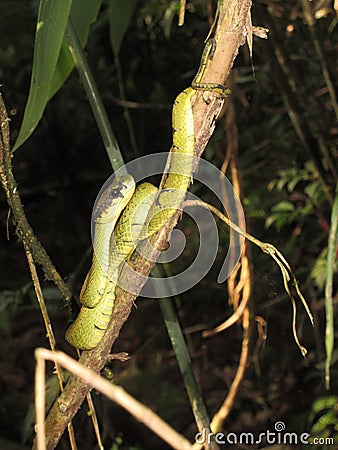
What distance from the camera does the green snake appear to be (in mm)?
562

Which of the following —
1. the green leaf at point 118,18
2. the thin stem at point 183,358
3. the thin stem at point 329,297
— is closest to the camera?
the thin stem at point 183,358

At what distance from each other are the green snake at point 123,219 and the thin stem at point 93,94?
3.3 inches

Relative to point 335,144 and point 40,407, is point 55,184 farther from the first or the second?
point 40,407

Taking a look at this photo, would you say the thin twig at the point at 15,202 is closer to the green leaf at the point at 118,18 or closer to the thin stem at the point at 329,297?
the thin stem at the point at 329,297

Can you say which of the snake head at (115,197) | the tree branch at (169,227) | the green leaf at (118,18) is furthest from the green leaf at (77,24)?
the tree branch at (169,227)

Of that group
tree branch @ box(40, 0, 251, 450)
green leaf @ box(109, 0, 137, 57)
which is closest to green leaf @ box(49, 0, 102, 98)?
green leaf @ box(109, 0, 137, 57)

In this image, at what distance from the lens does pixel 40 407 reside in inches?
12.9

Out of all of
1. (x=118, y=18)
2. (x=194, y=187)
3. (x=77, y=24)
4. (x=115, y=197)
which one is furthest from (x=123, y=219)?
(x=194, y=187)

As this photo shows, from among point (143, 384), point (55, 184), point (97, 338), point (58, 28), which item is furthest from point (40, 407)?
point (55, 184)

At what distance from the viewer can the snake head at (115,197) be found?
67 centimetres

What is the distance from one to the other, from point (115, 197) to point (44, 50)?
189 millimetres

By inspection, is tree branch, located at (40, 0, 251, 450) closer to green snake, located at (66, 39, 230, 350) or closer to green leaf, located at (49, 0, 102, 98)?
green snake, located at (66, 39, 230, 350)

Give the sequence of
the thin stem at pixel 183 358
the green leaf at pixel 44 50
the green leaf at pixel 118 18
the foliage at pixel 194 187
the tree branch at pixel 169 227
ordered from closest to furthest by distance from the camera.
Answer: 1. the tree branch at pixel 169 227
2. the green leaf at pixel 44 50
3. the thin stem at pixel 183 358
4. the green leaf at pixel 118 18
5. the foliage at pixel 194 187

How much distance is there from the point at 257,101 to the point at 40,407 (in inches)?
68.8
